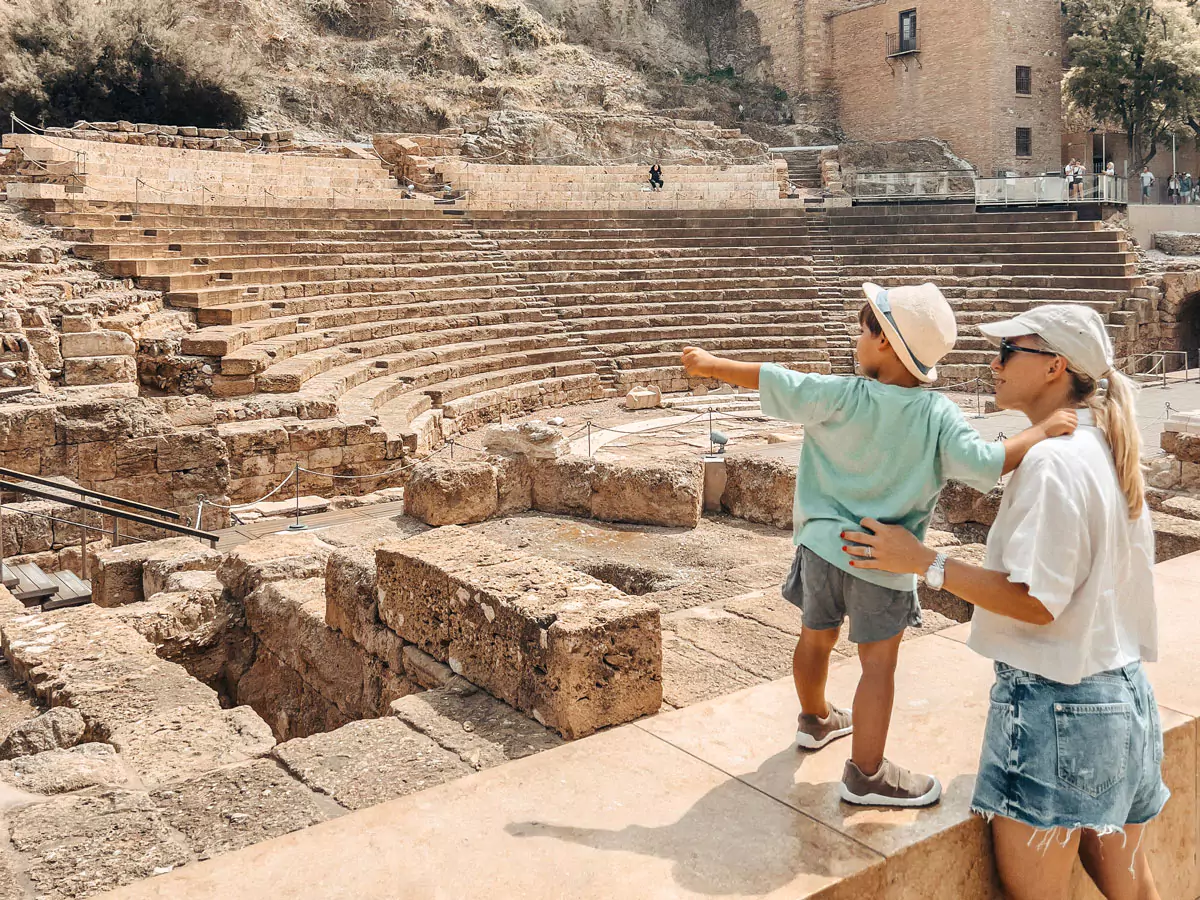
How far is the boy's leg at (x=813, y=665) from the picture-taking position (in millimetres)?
2707

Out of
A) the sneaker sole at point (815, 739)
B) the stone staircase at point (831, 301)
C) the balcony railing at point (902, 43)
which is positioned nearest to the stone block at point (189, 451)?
the sneaker sole at point (815, 739)

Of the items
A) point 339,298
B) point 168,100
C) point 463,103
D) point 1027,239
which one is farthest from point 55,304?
point 463,103

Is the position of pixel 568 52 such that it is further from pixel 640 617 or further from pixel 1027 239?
pixel 640 617

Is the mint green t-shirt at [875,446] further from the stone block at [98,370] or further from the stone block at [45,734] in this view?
the stone block at [98,370]

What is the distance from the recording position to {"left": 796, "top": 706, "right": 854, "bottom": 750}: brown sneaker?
2.86 metres

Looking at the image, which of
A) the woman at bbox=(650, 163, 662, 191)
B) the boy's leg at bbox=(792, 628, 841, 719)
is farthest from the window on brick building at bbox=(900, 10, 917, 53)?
the boy's leg at bbox=(792, 628, 841, 719)

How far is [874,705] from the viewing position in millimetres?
2512

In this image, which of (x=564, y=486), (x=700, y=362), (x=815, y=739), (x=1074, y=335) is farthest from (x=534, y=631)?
(x=564, y=486)

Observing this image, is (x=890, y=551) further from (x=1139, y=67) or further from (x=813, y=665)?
(x=1139, y=67)

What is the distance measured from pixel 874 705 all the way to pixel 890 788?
0.21 m

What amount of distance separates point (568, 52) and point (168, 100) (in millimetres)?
14713

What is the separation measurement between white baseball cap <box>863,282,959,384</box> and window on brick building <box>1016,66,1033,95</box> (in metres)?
34.0

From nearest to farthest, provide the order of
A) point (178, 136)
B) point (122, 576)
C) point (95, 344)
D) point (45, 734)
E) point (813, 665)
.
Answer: point (813, 665) < point (45, 734) < point (122, 576) < point (95, 344) < point (178, 136)

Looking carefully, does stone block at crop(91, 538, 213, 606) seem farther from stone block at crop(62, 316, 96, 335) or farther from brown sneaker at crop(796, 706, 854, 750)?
stone block at crop(62, 316, 96, 335)
